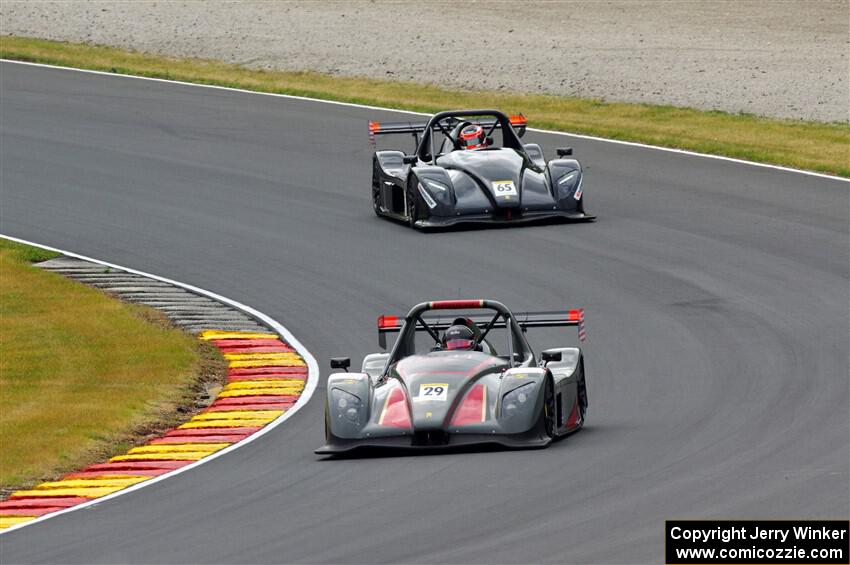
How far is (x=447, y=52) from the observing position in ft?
140

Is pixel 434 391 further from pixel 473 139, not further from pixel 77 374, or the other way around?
pixel 473 139

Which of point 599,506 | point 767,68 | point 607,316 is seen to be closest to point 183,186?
point 607,316

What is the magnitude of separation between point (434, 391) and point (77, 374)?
6.24 metres

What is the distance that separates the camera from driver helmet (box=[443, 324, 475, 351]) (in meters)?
16.0

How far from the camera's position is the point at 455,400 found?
588 inches

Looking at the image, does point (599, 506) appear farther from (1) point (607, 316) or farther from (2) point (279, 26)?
(2) point (279, 26)

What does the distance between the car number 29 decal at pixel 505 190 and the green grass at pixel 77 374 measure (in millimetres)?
6058

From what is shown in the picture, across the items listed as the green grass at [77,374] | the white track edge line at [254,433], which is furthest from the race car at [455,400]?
the green grass at [77,374]

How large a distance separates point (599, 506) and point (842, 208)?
15.5 m

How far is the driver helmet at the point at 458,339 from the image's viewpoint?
1603 cm

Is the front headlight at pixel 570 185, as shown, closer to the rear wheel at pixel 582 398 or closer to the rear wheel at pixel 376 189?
the rear wheel at pixel 376 189

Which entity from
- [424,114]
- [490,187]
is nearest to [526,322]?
[490,187]

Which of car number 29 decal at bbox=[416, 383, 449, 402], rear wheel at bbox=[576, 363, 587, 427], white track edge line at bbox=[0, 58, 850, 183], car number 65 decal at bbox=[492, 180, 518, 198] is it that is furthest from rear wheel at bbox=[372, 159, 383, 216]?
car number 29 decal at bbox=[416, 383, 449, 402]

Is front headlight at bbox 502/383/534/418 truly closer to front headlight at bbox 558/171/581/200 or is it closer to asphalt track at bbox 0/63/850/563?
asphalt track at bbox 0/63/850/563
